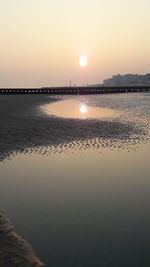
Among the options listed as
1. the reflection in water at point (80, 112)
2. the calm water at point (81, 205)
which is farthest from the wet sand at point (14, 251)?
the reflection in water at point (80, 112)

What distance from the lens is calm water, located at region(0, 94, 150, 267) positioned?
793 centimetres

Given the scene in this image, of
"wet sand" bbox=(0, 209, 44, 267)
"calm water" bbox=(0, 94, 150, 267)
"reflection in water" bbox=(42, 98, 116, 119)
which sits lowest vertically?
"reflection in water" bbox=(42, 98, 116, 119)

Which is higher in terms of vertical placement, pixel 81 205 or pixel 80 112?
pixel 81 205

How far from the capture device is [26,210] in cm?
1077

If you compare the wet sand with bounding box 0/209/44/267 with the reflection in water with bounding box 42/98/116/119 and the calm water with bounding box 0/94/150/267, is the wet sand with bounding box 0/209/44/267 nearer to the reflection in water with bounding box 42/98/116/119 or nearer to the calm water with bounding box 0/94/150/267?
the calm water with bounding box 0/94/150/267

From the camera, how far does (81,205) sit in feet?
36.6

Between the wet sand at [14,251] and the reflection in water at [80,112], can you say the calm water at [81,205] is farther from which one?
the reflection in water at [80,112]

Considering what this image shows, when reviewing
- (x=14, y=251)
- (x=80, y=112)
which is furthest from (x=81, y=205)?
(x=80, y=112)

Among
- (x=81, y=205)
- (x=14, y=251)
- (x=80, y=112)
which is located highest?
(x=14, y=251)

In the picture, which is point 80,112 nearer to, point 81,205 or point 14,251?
point 81,205

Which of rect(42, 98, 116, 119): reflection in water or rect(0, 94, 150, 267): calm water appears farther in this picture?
rect(42, 98, 116, 119): reflection in water

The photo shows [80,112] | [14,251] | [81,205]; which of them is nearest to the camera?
[14,251]

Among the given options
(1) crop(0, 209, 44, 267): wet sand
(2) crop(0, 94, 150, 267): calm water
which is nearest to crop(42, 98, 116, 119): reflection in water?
(2) crop(0, 94, 150, 267): calm water

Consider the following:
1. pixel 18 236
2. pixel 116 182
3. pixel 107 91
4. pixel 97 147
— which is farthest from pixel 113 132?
pixel 107 91
